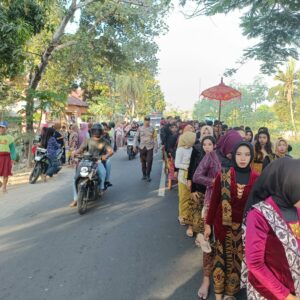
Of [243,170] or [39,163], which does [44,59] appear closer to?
[39,163]

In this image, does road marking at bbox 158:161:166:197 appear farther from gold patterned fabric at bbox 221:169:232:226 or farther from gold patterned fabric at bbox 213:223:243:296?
gold patterned fabric at bbox 221:169:232:226

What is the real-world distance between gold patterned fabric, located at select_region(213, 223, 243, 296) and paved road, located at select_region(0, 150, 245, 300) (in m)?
0.40

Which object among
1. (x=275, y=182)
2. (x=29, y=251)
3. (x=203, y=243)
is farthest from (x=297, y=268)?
(x=29, y=251)

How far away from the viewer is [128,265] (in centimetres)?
450

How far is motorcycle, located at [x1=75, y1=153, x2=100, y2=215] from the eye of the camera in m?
6.68

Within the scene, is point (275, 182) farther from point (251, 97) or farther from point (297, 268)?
point (251, 97)

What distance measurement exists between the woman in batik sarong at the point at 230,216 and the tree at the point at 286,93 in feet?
152

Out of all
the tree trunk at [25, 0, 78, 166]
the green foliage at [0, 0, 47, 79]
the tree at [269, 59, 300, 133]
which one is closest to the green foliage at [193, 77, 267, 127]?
the tree at [269, 59, 300, 133]

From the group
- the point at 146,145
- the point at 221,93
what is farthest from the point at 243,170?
the point at 221,93

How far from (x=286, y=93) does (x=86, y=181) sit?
49729 mm

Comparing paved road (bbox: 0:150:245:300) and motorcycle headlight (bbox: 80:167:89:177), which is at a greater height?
motorcycle headlight (bbox: 80:167:89:177)

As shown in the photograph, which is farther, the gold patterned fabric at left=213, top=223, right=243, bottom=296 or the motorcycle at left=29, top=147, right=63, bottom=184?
the motorcycle at left=29, top=147, right=63, bottom=184

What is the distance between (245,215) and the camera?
8.34 ft

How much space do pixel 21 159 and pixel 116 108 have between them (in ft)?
72.0
